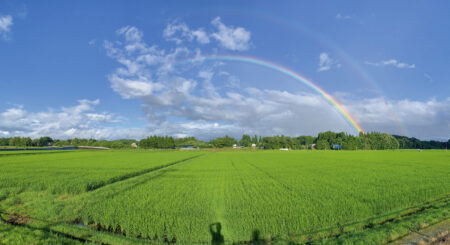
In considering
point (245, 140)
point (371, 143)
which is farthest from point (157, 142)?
point (371, 143)

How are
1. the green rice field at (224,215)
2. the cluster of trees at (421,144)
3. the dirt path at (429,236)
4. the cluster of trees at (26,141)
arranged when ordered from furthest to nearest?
the cluster of trees at (26,141)
the cluster of trees at (421,144)
the green rice field at (224,215)
the dirt path at (429,236)

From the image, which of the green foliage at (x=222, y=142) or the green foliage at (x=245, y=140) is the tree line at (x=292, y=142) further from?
the green foliage at (x=245, y=140)

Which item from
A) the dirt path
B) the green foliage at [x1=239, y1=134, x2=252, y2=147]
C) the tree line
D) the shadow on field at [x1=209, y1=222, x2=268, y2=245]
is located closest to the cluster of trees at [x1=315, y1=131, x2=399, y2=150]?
the tree line

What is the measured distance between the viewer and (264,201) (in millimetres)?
8883

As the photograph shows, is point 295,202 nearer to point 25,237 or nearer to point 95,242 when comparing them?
point 95,242

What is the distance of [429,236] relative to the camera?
5473 mm

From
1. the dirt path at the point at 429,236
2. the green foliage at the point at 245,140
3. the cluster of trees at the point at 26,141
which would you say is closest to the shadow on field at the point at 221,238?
the dirt path at the point at 429,236

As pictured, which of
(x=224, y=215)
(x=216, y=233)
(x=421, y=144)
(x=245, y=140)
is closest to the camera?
(x=216, y=233)

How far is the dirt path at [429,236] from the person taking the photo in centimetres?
515

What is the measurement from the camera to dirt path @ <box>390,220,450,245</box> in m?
5.15

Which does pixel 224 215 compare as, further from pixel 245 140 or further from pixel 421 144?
pixel 421 144

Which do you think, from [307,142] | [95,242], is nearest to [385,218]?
[95,242]

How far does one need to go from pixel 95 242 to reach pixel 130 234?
3.03 feet

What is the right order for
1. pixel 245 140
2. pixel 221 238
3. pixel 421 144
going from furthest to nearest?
pixel 245 140 → pixel 421 144 → pixel 221 238
